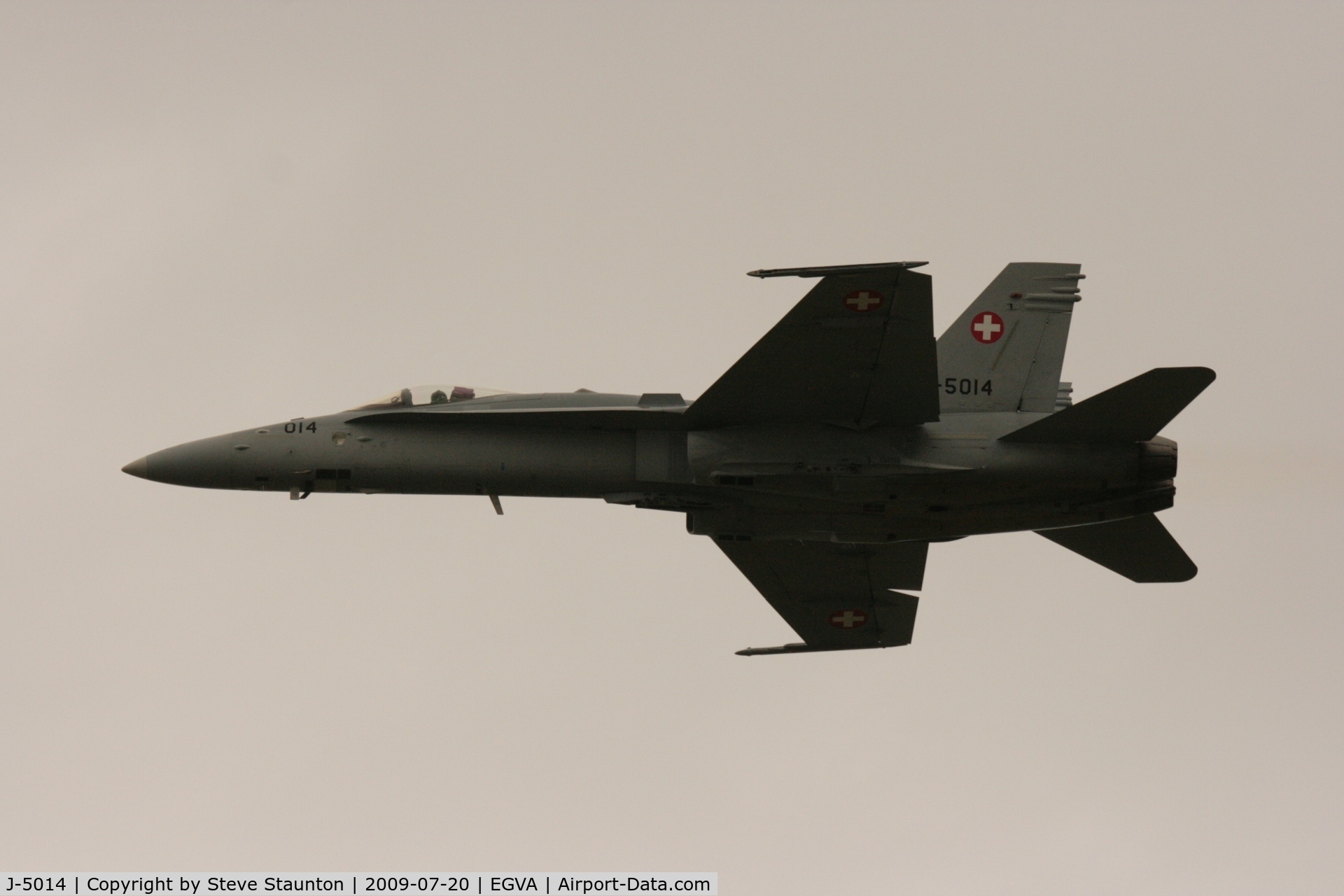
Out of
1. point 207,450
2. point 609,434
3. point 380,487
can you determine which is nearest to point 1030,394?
point 609,434

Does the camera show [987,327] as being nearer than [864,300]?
No

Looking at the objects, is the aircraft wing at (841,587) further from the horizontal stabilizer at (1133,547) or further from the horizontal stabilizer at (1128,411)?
the horizontal stabilizer at (1128,411)

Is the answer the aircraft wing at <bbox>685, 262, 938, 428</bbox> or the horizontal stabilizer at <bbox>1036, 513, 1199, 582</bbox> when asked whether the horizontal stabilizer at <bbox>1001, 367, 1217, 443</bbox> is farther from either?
the horizontal stabilizer at <bbox>1036, 513, 1199, 582</bbox>

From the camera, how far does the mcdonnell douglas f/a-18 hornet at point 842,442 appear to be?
21234 millimetres

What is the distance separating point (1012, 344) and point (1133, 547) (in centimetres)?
363

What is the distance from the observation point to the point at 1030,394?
23719 millimetres

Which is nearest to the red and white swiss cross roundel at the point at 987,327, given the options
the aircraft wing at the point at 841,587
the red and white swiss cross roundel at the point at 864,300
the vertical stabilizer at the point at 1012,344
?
the vertical stabilizer at the point at 1012,344

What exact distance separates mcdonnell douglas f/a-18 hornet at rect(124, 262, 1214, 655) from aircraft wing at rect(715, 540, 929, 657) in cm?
157

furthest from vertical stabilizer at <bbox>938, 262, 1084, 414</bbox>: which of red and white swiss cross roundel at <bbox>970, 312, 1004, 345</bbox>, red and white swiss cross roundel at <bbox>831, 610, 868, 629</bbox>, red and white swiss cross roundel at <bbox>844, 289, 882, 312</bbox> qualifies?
red and white swiss cross roundel at <bbox>831, 610, 868, 629</bbox>

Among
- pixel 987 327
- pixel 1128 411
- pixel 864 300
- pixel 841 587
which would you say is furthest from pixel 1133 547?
pixel 864 300

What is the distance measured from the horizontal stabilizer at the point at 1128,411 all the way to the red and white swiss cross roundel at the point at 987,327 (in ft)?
8.86

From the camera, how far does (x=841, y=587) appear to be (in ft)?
85.4

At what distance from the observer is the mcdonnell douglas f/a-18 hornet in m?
21.2

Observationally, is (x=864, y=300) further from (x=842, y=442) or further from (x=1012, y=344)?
(x=1012, y=344)
